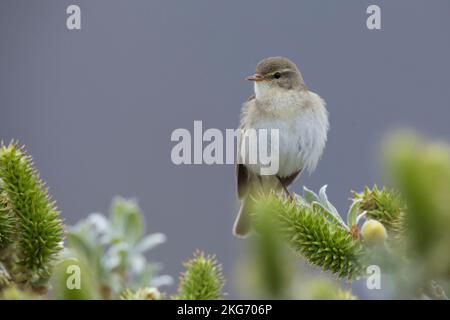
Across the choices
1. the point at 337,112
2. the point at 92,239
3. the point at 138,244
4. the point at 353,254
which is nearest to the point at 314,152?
the point at 138,244

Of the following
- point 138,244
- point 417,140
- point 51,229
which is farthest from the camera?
point 138,244

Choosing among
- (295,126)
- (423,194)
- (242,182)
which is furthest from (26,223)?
(242,182)

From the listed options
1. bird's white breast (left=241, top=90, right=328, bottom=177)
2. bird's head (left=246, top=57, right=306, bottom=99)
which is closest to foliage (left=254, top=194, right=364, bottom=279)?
bird's white breast (left=241, top=90, right=328, bottom=177)

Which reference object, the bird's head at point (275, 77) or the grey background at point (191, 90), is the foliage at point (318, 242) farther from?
the grey background at point (191, 90)

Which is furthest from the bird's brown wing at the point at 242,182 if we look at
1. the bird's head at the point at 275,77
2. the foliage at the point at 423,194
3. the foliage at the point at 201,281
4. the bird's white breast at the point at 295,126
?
the foliage at the point at 423,194

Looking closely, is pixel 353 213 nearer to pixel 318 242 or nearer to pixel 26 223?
pixel 318 242

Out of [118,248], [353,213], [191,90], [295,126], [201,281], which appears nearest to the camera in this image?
[201,281]

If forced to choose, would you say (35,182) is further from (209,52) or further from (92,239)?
(209,52)
